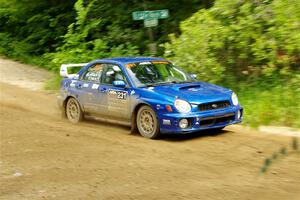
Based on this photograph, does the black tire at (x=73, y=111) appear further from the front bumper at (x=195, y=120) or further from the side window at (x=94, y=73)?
the front bumper at (x=195, y=120)

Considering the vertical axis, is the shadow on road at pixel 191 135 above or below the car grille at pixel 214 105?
below

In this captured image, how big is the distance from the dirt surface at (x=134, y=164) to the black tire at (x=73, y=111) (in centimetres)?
21

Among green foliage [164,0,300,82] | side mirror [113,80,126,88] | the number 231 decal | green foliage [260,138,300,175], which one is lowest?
the number 231 decal

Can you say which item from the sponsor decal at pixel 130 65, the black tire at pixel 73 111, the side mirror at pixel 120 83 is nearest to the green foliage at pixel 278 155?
the side mirror at pixel 120 83

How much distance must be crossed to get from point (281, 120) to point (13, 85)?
10.2 m

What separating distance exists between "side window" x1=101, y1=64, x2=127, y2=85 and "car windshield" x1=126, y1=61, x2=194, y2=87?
18 cm

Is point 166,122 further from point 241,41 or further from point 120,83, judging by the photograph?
point 241,41

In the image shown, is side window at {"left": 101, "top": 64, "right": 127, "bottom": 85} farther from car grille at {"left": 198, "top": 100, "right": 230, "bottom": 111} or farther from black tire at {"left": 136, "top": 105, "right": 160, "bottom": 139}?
car grille at {"left": 198, "top": 100, "right": 230, "bottom": 111}

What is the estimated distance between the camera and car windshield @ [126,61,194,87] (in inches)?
370

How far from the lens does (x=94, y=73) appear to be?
10375mm

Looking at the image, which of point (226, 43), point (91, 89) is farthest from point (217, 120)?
point (226, 43)

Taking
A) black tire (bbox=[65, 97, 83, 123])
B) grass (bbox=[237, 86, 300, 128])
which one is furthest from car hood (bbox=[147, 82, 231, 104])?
black tire (bbox=[65, 97, 83, 123])

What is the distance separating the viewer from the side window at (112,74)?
9.66m

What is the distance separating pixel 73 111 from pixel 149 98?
2625 millimetres
